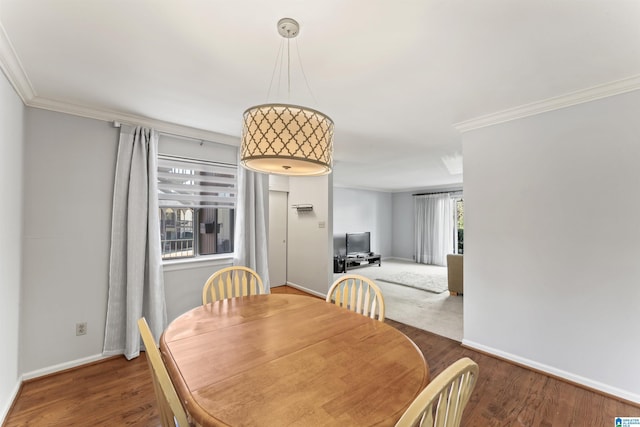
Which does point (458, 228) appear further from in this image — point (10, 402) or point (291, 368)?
point (10, 402)

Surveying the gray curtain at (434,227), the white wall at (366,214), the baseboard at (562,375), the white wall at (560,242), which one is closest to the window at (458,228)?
the gray curtain at (434,227)

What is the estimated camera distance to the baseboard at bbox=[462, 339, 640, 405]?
2.04 meters

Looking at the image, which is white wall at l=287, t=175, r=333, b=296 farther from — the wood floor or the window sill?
the wood floor

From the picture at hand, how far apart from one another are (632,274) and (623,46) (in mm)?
1603

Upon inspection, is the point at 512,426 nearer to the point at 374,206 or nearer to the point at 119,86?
the point at 119,86

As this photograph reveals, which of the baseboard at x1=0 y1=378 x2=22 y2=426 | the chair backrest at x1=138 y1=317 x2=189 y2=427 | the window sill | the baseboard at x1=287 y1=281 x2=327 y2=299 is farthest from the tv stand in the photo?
the chair backrest at x1=138 y1=317 x2=189 y2=427

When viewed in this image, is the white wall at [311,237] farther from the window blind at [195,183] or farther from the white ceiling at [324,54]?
the white ceiling at [324,54]

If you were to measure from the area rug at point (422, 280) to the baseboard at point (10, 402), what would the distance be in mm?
5326

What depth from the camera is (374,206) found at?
28.7ft

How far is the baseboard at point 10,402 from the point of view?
1779 millimetres

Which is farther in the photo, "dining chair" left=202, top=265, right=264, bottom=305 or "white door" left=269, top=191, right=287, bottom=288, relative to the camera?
"white door" left=269, top=191, right=287, bottom=288

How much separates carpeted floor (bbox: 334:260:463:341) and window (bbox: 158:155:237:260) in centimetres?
260

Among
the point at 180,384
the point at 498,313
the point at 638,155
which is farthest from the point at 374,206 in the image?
the point at 180,384

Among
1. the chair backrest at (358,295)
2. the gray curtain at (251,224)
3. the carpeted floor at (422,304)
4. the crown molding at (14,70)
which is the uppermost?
the crown molding at (14,70)
